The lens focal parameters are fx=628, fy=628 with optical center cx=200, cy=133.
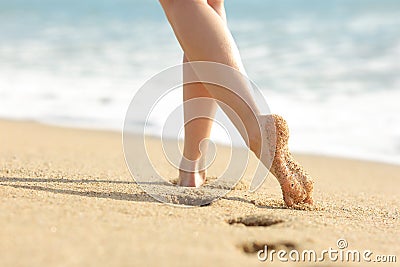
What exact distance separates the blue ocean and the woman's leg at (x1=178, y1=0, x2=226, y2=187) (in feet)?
6.28

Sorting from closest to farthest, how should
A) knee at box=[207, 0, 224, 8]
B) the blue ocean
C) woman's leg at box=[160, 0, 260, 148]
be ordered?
woman's leg at box=[160, 0, 260, 148]
knee at box=[207, 0, 224, 8]
the blue ocean

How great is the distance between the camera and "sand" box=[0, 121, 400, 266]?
1.53 metres

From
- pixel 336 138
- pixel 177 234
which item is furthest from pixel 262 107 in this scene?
pixel 336 138

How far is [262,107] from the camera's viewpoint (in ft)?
7.24

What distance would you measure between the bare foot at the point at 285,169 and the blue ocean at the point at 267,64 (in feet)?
6.69

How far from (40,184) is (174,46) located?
683cm

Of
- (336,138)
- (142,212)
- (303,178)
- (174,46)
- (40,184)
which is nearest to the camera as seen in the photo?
(142,212)

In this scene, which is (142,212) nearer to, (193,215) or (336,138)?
(193,215)

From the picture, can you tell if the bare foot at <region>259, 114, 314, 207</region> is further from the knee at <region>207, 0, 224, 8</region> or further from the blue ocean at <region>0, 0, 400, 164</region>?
the blue ocean at <region>0, 0, 400, 164</region>

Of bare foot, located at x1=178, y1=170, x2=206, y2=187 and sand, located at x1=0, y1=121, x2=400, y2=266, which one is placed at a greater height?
bare foot, located at x1=178, y1=170, x2=206, y2=187

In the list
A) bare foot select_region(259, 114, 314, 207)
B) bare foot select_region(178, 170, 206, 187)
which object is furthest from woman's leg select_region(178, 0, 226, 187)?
bare foot select_region(259, 114, 314, 207)

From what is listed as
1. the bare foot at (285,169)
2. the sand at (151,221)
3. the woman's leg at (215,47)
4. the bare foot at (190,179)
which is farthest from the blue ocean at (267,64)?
the woman's leg at (215,47)

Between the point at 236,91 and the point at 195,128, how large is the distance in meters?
0.41

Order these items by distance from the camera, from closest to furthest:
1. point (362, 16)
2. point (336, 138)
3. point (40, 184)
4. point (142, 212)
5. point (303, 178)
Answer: point (142, 212)
point (303, 178)
point (40, 184)
point (336, 138)
point (362, 16)
